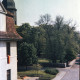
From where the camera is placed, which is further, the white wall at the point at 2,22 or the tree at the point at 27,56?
the tree at the point at 27,56

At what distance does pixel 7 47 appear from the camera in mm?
18719

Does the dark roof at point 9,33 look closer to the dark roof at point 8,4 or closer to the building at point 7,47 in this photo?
the building at point 7,47

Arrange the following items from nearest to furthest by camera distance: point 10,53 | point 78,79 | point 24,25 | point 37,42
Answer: point 10,53 < point 78,79 < point 37,42 < point 24,25

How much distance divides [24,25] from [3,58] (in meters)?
37.6

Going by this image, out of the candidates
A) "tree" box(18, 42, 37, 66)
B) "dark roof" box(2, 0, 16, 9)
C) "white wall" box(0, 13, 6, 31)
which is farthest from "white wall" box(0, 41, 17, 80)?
"dark roof" box(2, 0, 16, 9)

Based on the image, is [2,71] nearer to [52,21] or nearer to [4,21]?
[4,21]

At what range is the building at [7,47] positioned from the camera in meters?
17.5

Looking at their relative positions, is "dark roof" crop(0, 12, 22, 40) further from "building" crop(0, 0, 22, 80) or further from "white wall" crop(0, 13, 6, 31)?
"white wall" crop(0, 13, 6, 31)

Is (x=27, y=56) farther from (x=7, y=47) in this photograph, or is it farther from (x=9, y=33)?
(x=9, y=33)

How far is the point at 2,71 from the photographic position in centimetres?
1755

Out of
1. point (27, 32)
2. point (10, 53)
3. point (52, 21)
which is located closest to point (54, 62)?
point (27, 32)

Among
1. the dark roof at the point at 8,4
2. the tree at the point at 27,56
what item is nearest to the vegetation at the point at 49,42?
the tree at the point at 27,56

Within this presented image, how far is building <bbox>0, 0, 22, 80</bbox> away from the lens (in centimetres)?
1750

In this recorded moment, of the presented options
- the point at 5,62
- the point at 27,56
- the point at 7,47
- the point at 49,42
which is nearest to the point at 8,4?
the point at 49,42
